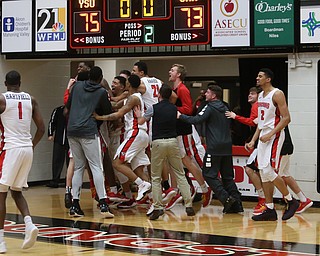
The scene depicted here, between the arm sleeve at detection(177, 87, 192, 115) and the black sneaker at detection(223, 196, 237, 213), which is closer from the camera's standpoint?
the black sneaker at detection(223, 196, 237, 213)

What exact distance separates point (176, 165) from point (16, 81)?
3.14m

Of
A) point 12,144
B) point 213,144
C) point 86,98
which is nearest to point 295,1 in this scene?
point 213,144

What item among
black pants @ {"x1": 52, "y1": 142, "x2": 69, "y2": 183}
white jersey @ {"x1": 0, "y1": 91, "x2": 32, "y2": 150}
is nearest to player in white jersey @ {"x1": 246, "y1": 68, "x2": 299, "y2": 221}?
white jersey @ {"x1": 0, "y1": 91, "x2": 32, "y2": 150}

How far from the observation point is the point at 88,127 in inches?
447

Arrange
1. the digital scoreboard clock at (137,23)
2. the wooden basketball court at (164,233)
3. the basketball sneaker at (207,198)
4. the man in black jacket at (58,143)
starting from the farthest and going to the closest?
1. the man in black jacket at (58,143)
2. the digital scoreboard clock at (137,23)
3. the basketball sneaker at (207,198)
4. the wooden basketball court at (164,233)

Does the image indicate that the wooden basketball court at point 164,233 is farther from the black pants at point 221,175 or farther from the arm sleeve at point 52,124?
the arm sleeve at point 52,124

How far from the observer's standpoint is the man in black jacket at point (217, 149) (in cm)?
1196

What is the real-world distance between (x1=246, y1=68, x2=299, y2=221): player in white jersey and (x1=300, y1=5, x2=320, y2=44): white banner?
1.32 meters

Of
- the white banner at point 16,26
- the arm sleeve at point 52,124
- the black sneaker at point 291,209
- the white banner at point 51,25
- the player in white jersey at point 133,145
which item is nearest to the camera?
the black sneaker at point 291,209

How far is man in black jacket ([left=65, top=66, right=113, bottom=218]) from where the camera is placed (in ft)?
37.3

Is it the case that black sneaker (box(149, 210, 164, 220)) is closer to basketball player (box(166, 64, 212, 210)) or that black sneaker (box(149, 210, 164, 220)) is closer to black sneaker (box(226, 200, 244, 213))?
basketball player (box(166, 64, 212, 210))

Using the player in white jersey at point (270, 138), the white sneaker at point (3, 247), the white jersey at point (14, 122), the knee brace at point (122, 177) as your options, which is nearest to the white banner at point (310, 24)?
the player in white jersey at point (270, 138)

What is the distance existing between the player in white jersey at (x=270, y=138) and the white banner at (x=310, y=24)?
1324mm

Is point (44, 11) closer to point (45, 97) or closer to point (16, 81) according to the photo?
point (45, 97)
